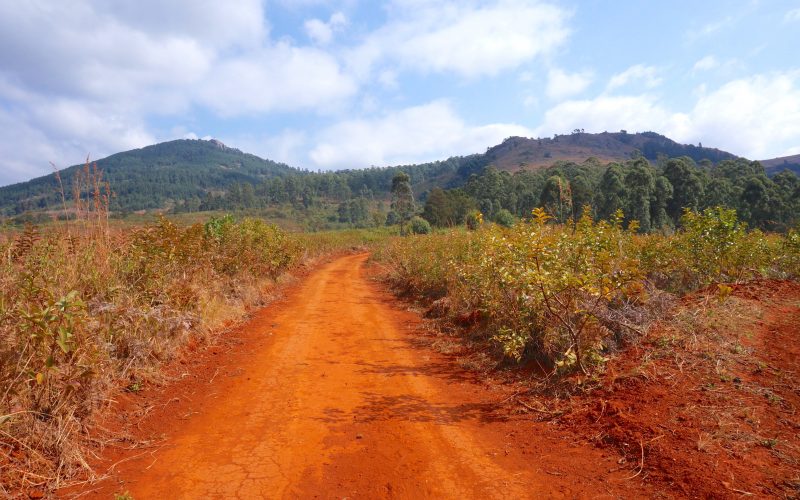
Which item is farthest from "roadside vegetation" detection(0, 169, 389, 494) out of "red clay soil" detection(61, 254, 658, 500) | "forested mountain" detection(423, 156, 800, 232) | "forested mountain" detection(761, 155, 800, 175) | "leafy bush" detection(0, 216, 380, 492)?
"forested mountain" detection(761, 155, 800, 175)

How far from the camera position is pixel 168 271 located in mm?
6676

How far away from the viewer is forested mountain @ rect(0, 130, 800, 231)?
36688 mm

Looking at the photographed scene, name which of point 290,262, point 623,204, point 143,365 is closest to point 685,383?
point 143,365

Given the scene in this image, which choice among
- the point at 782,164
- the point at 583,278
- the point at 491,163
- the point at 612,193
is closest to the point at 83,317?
the point at 583,278

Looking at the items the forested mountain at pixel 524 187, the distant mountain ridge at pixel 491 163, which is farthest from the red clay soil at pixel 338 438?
the distant mountain ridge at pixel 491 163

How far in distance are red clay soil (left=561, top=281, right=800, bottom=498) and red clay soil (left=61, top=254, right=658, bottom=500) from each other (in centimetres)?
28

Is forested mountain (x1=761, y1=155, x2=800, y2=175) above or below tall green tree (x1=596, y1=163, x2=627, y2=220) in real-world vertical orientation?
above

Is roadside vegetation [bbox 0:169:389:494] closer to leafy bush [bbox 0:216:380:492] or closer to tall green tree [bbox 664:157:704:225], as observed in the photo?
leafy bush [bbox 0:216:380:492]

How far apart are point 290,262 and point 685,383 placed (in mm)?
13534

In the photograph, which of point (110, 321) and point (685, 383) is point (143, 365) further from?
point (685, 383)

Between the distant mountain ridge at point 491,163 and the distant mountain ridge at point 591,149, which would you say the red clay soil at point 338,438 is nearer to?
the distant mountain ridge at point 491,163

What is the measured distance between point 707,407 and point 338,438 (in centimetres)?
326

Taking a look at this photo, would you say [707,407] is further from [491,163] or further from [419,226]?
[491,163]

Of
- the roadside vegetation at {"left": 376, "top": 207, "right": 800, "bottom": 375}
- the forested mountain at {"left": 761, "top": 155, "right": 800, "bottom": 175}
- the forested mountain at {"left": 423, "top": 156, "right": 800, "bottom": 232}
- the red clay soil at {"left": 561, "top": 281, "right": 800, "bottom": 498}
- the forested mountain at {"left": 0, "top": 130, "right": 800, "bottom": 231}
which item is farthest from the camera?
the forested mountain at {"left": 761, "top": 155, "right": 800, "bottom": 175}
